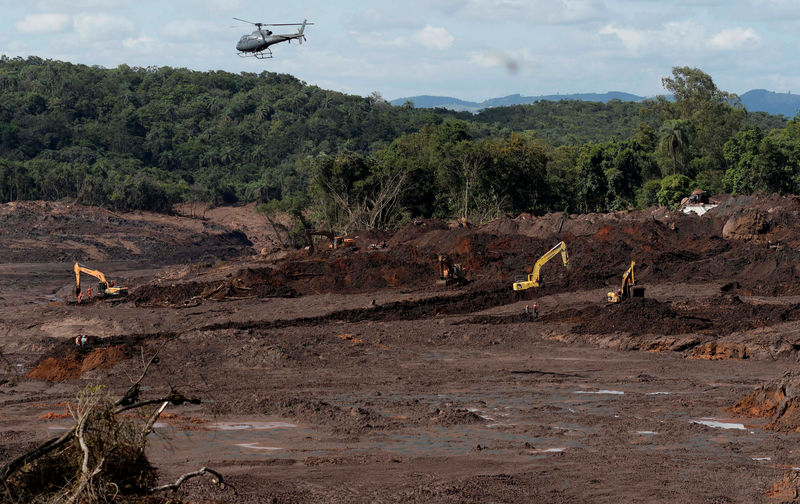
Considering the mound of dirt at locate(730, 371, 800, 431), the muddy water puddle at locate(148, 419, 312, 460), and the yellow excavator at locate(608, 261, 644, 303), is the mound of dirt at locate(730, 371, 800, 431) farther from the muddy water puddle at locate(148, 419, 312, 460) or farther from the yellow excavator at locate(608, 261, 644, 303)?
the yellow excavator at locate(608, 261, 644, 303)

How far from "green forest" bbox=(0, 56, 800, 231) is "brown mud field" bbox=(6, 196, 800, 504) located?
1395 centimetres

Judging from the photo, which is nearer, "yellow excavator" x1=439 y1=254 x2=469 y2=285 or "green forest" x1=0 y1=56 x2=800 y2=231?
"yellow excavator" x1=439 y1=254 x2=469 y2=285

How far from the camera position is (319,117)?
4882 inches

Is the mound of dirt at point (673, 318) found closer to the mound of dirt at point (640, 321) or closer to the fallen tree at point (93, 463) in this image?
the mound of dirt at point (640, 321)

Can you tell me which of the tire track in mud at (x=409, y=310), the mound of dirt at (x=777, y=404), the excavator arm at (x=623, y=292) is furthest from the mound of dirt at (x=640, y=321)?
the mound of dirt at (x=777, y=404)

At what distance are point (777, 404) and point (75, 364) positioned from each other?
16365mm

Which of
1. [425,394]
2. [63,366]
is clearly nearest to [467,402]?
[425,394]

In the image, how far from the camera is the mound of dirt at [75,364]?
78.0 ft

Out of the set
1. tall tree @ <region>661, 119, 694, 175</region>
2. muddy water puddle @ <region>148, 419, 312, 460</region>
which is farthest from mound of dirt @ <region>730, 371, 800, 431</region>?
tall tree @ <region>661, 119, 694, 175</region>

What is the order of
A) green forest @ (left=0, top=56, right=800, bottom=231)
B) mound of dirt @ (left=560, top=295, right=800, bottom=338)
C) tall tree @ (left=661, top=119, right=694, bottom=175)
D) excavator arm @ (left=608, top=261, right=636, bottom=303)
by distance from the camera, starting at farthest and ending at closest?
tall tree @ (left=661, top=119, right=694, bottom=175) < green forest @ (left=0, top=56, right=800, bottom=231) < excavator arm @ (left=608, top=261, right=636, bottom=303) < mound of dirt @ (left=560, top=295, right=800, bottom=338)

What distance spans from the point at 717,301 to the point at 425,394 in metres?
14.5

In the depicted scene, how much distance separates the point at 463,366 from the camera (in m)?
25.0

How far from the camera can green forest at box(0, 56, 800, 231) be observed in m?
66.4

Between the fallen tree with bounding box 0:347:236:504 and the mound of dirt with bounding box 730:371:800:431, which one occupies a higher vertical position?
the fallen tree with bounding box 0:347:236:504
